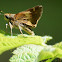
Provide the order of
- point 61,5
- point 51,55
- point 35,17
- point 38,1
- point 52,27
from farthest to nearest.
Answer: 1. point 61,5
2. point 38,1
3. point 52,27
4. point 35,17
5. point 51,55

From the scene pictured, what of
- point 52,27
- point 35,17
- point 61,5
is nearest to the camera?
point 35,17

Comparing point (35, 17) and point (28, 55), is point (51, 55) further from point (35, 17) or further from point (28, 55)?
point (35, 17)

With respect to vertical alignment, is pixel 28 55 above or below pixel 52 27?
above

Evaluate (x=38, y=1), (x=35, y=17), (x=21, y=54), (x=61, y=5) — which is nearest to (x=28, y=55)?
(x=21, y=54)

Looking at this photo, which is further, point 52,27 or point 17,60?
point 52,27
